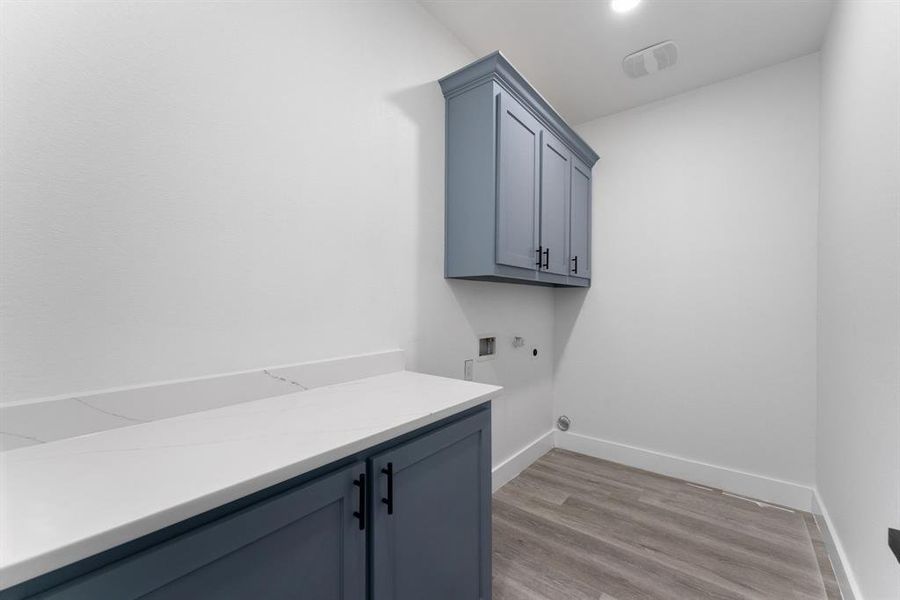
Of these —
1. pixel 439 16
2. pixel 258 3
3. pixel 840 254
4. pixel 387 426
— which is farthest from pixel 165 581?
pixel 840 254

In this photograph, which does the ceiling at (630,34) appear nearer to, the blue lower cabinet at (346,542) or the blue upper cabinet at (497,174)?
the blue upper cabinet at (497,174)

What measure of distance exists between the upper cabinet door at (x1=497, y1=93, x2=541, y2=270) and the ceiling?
1.51ft

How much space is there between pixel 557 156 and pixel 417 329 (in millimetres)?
1407

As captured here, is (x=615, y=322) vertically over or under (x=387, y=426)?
over

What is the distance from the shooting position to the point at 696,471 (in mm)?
2465

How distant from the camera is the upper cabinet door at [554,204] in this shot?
7.11 ft

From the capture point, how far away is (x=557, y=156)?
2.31 m

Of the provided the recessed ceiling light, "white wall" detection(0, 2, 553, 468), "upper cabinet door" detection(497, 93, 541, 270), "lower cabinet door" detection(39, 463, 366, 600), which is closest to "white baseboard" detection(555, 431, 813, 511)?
"upper cabinet door" detection(497, 93, 541, 270)

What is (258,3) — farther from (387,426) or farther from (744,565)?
(744,565)

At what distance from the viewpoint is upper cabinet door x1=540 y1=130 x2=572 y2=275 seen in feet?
7.11

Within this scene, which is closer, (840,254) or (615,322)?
(840,254)

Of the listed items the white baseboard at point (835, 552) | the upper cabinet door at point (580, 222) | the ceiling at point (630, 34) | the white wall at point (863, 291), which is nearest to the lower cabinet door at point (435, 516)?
the white wall at point (863, 291)

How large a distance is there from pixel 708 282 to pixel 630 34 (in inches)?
61.6

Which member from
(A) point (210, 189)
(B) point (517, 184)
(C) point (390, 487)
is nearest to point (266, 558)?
(C) point (390, 487)
